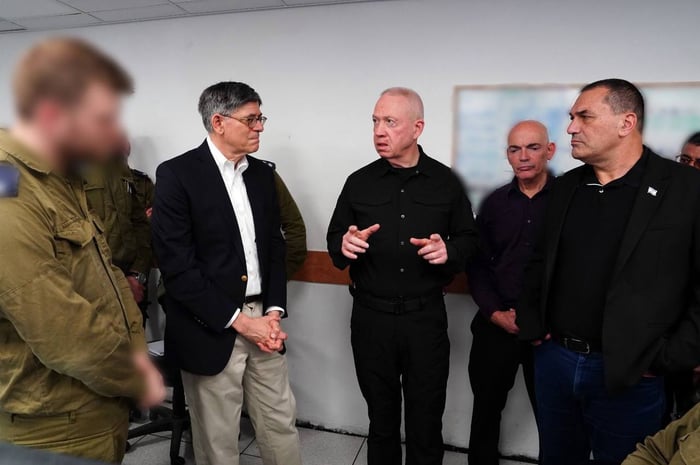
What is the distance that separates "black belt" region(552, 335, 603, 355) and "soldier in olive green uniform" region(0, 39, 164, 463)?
133 centimetres

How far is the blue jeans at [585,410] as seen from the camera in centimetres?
148

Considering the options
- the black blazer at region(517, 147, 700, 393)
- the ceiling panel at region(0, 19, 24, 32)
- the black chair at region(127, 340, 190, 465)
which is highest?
the ceiling panel at region(0, 19, 24, 32)

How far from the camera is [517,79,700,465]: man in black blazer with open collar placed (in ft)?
4.54

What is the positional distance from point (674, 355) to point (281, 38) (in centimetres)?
222

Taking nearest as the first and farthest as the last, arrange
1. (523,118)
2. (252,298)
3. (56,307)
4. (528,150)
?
(56,307)
(252,298)
(528,150)
(523,118)

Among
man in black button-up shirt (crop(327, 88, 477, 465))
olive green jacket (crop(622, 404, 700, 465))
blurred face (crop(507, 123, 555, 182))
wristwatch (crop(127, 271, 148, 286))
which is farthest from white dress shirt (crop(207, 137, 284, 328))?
olive green jacket (crop(622, 404, 700, 465))

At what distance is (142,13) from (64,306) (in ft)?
3.19

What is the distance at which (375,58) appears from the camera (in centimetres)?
227

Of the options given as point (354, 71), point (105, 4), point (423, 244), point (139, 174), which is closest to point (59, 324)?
point (105, 4)

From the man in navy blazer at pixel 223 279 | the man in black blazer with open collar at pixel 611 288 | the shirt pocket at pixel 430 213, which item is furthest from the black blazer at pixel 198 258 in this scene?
the man in black blazer with open collar at pixel 611 288

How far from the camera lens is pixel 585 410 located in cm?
157

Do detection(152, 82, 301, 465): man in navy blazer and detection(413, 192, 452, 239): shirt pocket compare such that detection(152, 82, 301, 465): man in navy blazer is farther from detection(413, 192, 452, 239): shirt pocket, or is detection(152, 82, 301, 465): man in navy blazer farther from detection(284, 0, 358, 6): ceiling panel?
detection(284, 0, 358, 6): ceiling panel

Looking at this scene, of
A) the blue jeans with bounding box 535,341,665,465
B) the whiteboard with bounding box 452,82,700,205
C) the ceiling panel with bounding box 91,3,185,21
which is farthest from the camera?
the whiteboard with bounding box 452,82,700,205

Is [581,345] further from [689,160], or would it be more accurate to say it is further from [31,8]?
[31,8]
